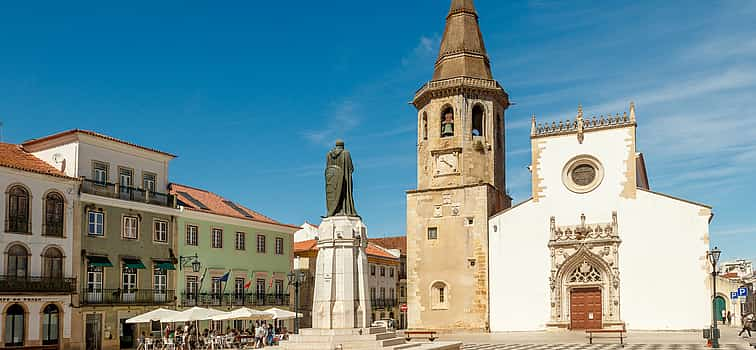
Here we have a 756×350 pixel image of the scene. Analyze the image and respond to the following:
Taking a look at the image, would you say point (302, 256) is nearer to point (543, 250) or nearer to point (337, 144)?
point (543, 250)

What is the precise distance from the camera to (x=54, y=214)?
30.3m

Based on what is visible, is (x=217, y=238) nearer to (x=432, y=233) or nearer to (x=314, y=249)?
(x=432, y=233)

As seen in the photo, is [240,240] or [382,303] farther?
[382,303]

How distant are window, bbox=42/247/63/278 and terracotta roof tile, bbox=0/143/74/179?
305cm

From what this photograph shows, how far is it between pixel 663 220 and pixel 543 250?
586cm

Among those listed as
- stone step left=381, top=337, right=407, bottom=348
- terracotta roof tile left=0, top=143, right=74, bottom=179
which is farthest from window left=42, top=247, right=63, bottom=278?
stone step left=381, top=337, right=407, bottom=348

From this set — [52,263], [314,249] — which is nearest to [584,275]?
[314,249]

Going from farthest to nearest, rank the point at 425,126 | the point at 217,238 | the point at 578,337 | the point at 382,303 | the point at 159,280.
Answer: the point at 382,303 → the point at 425,126 → the point at 217,238 → the point at 159,280 → the point at 578,337

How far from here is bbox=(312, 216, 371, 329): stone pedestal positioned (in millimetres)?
19250

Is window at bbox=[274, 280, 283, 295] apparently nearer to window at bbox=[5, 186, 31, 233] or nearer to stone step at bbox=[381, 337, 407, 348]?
window at bbox=[5, 186, 31, 233]

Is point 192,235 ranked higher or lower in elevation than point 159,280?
higher

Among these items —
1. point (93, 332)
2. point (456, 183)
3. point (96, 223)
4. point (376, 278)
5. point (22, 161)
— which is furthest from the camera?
point (376, 278)

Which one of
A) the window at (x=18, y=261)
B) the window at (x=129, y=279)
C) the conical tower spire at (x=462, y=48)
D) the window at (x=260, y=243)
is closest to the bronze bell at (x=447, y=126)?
the conical tower spire at (x=462, y=48)

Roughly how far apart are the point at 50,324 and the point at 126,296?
3736 millimetres
